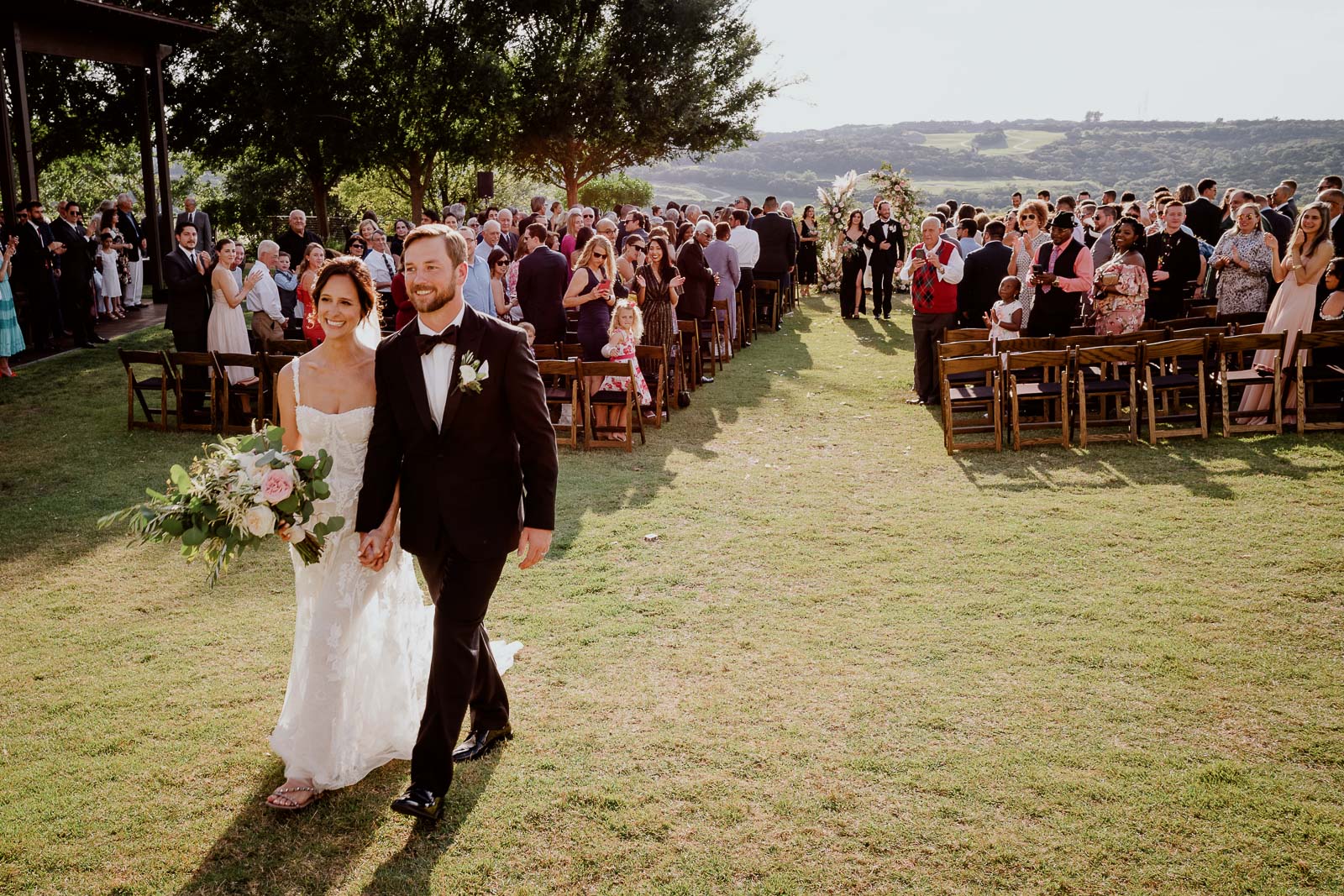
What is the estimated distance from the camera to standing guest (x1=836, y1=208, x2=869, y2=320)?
18.1m

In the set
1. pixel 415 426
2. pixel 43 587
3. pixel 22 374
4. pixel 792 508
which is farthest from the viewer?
pixel 22 374

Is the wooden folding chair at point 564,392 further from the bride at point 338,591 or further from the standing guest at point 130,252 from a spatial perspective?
the standing guest at point 130,252

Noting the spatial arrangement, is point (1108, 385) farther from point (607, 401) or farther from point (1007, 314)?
point (607, 401)

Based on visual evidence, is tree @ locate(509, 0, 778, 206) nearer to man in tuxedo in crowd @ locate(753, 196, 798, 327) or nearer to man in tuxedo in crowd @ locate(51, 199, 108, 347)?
man in tuxedo in crowd @ locate(753, 196, 798, 327)

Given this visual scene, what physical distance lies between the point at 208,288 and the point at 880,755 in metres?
9.50

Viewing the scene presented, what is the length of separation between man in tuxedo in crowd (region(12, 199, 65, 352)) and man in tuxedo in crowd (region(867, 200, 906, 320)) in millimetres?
12852

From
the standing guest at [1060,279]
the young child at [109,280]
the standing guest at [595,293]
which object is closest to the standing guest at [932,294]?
the standing guest at [1060,279]

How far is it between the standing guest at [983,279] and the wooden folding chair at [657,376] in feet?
11.9

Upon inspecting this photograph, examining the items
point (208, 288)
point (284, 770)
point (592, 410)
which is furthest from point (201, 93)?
point (284, 770)

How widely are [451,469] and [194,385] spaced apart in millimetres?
8318

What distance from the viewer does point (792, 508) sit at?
797cm

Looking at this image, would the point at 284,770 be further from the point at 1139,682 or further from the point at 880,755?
the point at 1139,682

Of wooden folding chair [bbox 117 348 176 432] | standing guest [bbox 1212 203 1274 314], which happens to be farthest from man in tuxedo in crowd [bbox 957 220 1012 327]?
wooden folding chair [bbox 117 348 176 432]

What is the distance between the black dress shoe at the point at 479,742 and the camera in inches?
173
